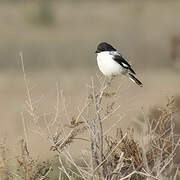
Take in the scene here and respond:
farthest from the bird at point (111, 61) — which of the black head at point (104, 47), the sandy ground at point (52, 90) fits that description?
the sandy ground at point (52, 90)

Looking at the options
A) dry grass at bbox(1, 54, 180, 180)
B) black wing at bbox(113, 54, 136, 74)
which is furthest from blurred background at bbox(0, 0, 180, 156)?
dry grass at bbox(1, 54, 180, 180)

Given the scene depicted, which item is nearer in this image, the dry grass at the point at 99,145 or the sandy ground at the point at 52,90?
the dry grass at the point at 99,145

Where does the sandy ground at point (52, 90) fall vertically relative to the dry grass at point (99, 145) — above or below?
below

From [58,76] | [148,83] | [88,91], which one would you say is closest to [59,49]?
[58,76]

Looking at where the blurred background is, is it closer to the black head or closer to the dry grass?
the black head

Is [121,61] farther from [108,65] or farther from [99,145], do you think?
[99,145]

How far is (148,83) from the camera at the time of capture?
23.4 m

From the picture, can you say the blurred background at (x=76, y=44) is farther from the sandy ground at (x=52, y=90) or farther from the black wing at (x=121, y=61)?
the black wing at (x=121, y=61)

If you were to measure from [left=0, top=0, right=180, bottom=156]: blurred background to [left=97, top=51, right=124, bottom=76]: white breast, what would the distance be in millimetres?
6286

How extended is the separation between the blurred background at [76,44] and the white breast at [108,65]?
6286mm

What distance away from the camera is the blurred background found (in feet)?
70.5

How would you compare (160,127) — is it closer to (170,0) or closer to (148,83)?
(148,83)

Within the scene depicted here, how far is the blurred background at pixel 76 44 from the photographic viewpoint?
21.5m

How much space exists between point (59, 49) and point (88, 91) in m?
23.0
